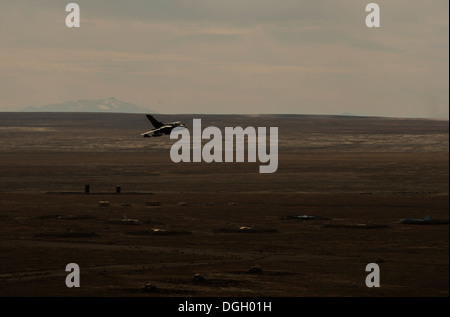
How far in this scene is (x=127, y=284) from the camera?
84.1 metres

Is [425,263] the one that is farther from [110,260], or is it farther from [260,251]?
[110,260]

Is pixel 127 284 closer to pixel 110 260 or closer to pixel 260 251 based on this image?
pixel 110 260

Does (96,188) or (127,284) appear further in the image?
(96,188)

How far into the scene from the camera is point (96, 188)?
19750cm
